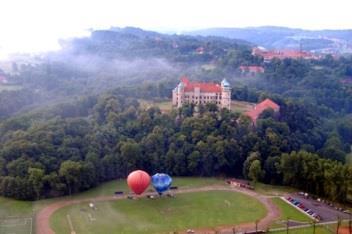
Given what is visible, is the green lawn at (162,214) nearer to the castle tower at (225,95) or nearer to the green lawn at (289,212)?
the green lawn at (289,212)

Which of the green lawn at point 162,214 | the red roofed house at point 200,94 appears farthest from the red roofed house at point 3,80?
the green lawn at point 162,214

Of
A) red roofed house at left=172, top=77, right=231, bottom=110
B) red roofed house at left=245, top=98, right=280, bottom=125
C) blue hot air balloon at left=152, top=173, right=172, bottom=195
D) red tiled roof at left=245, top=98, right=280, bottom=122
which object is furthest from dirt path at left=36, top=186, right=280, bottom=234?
red roofed house at left=172, top=77, right=231, bottom=110

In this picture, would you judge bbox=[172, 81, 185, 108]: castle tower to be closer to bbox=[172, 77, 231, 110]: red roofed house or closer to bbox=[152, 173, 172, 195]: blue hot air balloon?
bbox=[172, 77, 231, 110]: red roofed house

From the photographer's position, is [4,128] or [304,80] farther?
[304,80]

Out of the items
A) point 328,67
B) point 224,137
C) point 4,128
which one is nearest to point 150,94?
point 224,137

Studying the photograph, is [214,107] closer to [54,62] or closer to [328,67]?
[54,62]

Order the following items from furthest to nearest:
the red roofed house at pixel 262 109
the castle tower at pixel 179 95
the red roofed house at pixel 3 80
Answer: the red roofed house at pixel 3 80
the castle tower at pixel 179 95
the red roofed house at pixel 262 109

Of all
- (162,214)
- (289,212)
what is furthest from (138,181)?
(289,212)
